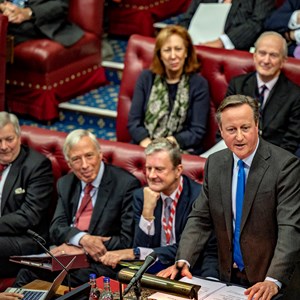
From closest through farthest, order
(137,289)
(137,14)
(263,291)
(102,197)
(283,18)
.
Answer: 1. (137,289)
2. (263,291)
3. (102,197)
4. (283,18)
5. (137,14)

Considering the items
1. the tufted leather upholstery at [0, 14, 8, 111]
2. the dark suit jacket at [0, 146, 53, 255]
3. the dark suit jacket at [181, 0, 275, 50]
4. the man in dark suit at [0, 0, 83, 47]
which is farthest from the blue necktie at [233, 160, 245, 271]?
the man in dark suit at [0, 0, 83, 47]

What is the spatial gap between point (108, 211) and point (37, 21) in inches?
78.0

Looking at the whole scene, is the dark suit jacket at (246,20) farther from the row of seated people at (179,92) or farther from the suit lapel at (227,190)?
the suit lapel at (227,190)

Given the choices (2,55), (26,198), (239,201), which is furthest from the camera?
(2,55)

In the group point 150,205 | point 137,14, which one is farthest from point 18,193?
point 137,14

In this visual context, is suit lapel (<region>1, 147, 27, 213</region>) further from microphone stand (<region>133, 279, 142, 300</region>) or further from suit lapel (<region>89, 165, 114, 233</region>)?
microphone stand (<region>133, 279, 142, 300</region>)

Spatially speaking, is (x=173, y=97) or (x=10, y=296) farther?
(x=173, y=97)

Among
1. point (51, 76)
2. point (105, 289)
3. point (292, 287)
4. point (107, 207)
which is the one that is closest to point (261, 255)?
point (292, 287)

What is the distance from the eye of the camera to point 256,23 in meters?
5.46

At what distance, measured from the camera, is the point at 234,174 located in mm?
3605

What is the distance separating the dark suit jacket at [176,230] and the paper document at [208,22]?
1642 millimetres

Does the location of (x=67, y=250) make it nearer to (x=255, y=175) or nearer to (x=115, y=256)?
(x=115, y=256)

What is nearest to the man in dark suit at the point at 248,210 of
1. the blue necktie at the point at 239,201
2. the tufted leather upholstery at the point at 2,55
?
the blue necktie at the point at 239,201

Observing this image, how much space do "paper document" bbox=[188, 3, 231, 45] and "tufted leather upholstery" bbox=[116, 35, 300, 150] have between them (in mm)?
453
